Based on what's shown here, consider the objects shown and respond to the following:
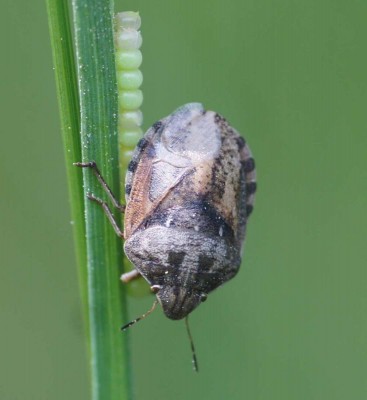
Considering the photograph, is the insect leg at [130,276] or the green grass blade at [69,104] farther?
the insect leg at [130,276]

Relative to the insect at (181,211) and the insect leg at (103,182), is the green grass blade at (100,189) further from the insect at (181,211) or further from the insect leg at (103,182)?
the insect at (181,211)

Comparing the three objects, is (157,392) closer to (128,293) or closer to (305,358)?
(305,358)

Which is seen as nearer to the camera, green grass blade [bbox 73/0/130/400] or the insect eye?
green grass blade [bbox 73/0/130/400]

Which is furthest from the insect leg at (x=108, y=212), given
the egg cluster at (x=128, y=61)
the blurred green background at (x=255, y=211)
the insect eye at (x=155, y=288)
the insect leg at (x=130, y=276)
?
the blurred green background at (x=255, y=211)

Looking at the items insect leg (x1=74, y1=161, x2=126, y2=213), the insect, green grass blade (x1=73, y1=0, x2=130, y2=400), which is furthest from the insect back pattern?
Result: green grass blade (x1=73, y1=0, x2=130, y2=400)

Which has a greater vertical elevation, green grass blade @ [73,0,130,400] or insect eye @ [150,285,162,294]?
green grass blade @ [73,0,130,400]

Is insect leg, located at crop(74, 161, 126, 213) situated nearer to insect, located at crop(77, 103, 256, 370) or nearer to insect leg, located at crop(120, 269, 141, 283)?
insect, located at crop(77, 103, 256, 370)

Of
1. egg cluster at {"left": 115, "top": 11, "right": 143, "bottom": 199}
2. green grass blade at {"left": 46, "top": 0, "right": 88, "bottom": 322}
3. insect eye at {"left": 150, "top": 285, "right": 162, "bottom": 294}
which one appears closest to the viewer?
green grass blade at {"left": 46, "top": 0, "right": 88, "bottom": 322}
